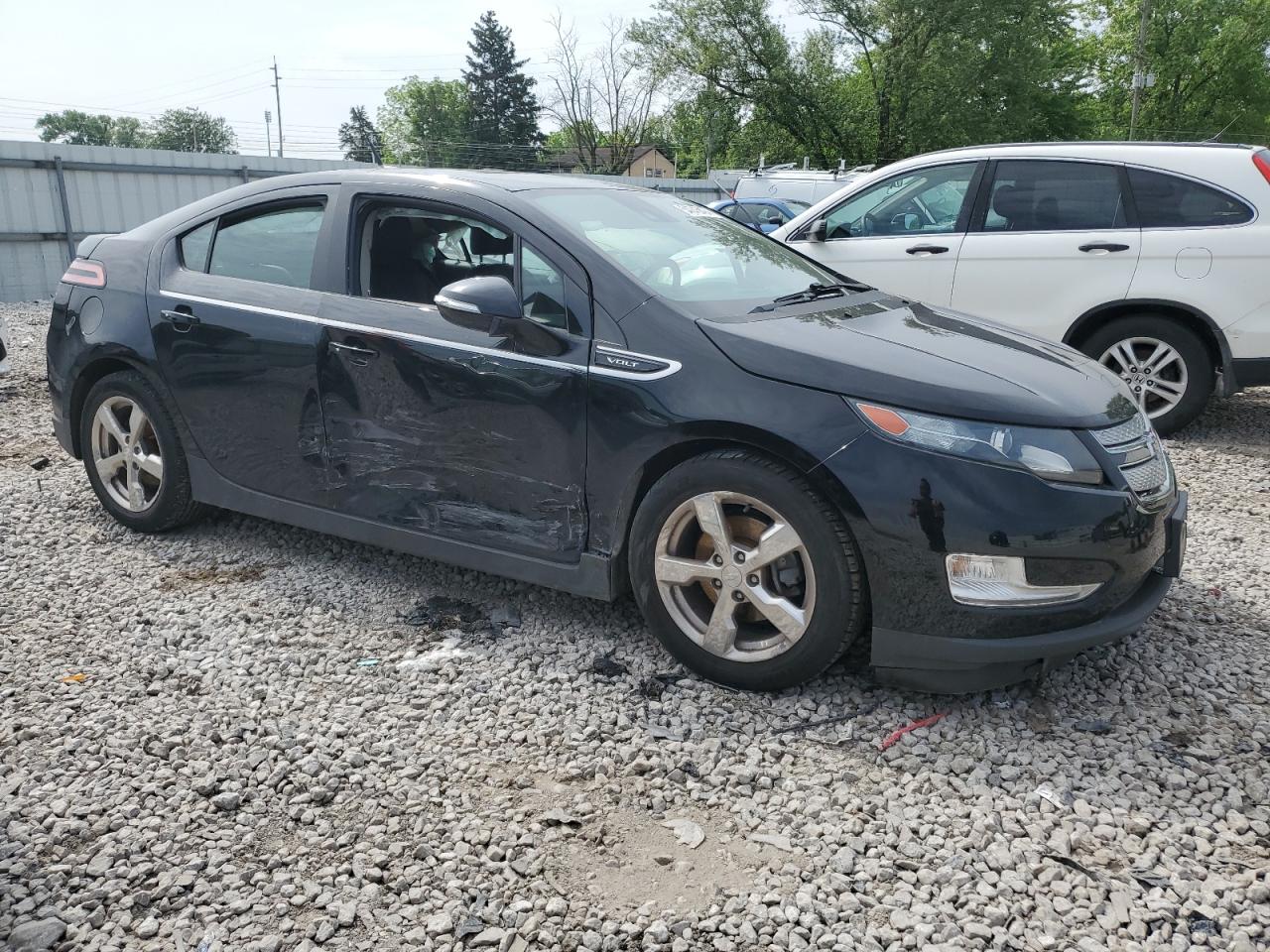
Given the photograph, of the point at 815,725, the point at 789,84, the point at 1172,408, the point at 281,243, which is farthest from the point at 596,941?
the point at 789,84

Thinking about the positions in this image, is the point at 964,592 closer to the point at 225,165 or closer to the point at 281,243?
the point at 281,243

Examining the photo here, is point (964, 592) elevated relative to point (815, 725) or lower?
elevated

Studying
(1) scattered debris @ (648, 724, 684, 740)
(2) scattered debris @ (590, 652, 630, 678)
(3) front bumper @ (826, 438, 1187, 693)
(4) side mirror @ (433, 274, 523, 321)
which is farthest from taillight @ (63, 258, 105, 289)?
(3) front bumper @ (826, 438, 1187, 693)

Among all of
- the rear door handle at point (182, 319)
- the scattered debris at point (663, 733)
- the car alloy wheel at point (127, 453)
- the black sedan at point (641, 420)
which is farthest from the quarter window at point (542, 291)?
the car alloy wheel at point (127, 453)

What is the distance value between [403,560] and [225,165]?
15611 mm

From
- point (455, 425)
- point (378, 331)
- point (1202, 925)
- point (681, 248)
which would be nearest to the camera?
point (1202, 925)

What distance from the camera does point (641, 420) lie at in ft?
10.5

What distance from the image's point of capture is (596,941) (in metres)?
2.21

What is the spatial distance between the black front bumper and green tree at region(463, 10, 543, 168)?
232ft

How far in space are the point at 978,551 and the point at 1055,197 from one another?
4779mm

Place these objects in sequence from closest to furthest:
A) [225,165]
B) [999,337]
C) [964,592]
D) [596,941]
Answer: [596,941] < [964,592] < [999,337] < [225,165]

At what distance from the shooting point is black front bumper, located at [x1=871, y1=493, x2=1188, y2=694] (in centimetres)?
289

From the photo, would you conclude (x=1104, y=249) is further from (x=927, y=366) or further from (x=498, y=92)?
(x=498, y=92)

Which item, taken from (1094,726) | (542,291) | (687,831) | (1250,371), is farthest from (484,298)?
(1250,371)
